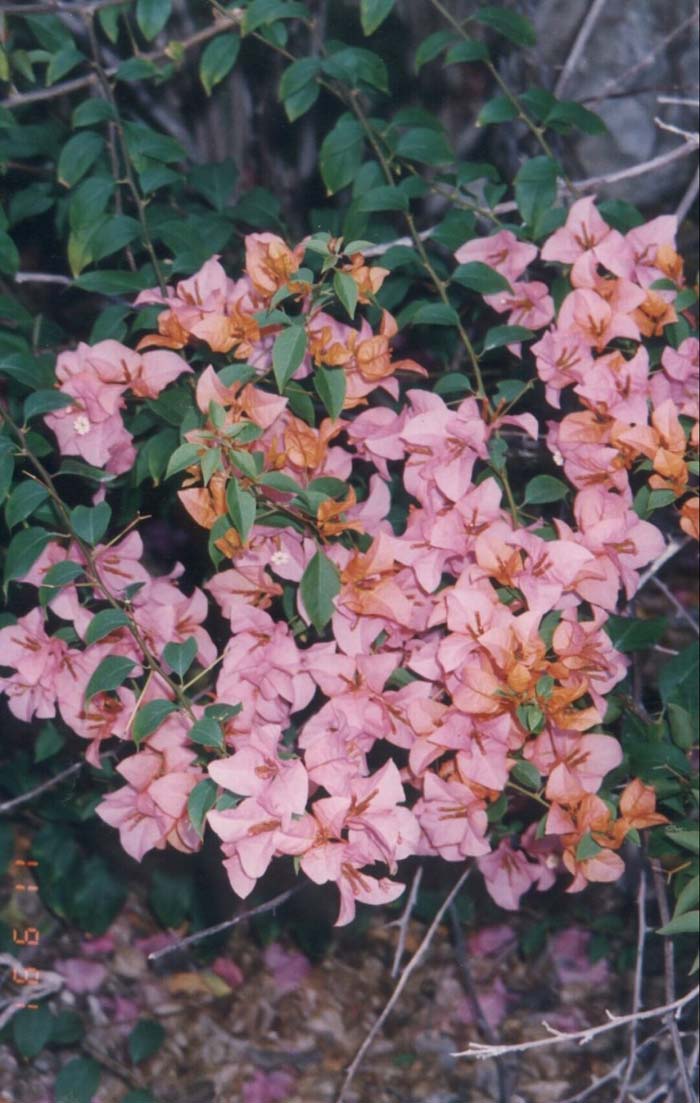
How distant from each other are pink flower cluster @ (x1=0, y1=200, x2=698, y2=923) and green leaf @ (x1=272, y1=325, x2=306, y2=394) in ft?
0.21

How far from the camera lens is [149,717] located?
1055 millimetres

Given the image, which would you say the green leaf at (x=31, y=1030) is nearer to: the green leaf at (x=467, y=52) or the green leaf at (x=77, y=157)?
the green leaf at (x=77, y=157)

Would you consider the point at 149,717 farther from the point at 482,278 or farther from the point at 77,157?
the point at 77,157

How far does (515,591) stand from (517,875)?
0.43 metres

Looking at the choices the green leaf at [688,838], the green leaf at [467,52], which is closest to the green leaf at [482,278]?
the green leaf at [467,52]

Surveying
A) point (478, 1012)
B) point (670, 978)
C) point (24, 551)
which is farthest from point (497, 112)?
point (478, 1012)

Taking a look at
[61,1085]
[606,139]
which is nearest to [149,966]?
[61,1085]

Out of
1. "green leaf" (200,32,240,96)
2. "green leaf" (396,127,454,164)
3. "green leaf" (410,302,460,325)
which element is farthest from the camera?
"green leaf" (200,32,240,96)

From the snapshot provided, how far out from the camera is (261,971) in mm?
1932

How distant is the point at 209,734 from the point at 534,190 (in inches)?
29.9

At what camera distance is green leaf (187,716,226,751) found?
100 cm

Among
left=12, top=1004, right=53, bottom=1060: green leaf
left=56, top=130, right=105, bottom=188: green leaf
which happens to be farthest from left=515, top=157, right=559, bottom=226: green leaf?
left=12, top=1004, right=53, bottom=1060: green leaf

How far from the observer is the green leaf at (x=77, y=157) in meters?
1.36

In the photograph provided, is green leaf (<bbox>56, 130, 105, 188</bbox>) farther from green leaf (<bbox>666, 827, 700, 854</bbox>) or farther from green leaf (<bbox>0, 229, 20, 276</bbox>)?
green leaf (<bbox>666, 827, 700, 854</bbox>)
